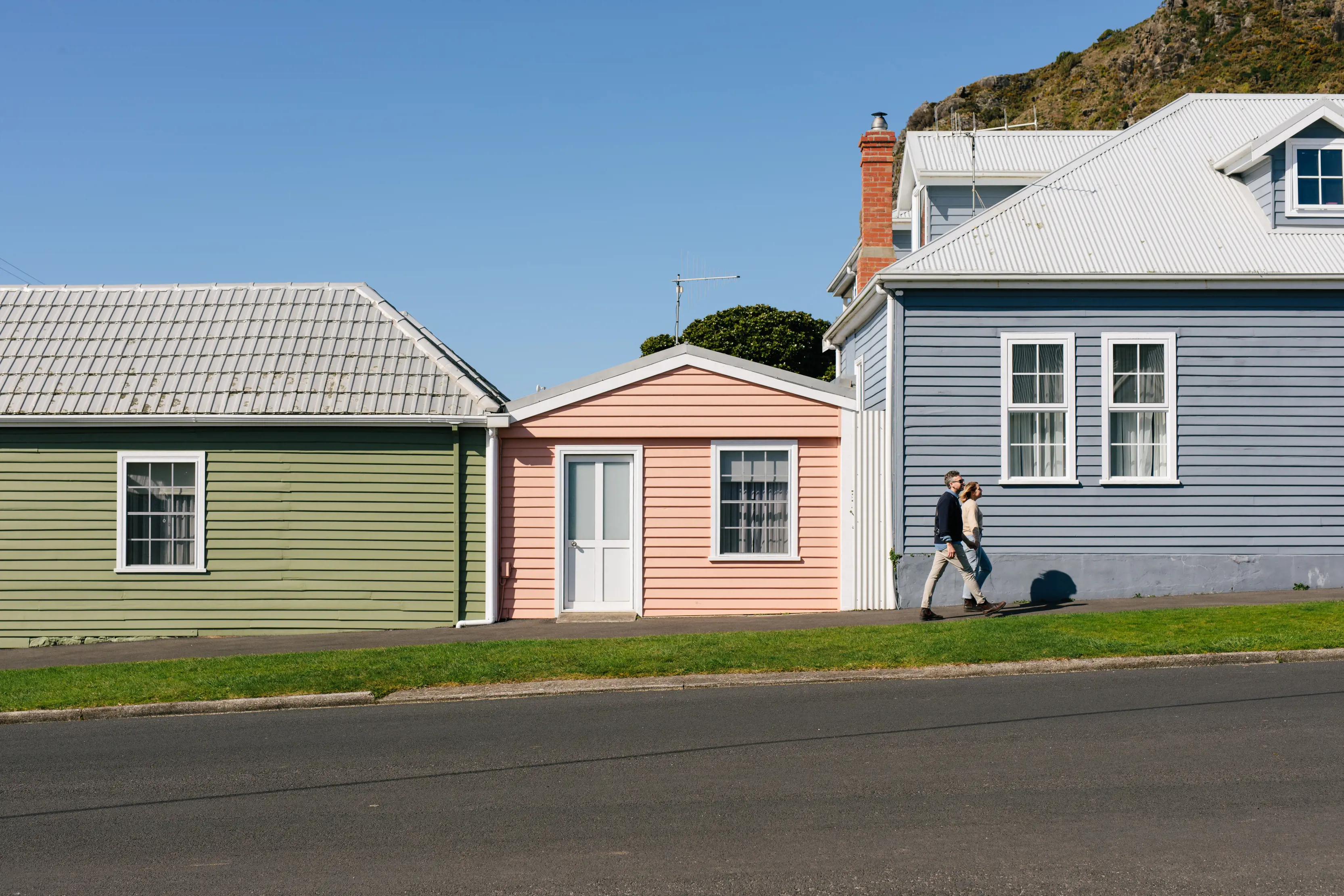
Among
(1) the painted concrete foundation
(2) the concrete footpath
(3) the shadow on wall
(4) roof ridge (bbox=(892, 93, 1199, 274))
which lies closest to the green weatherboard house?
(2) the concrete footpath

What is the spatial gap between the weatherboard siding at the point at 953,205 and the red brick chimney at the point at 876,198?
1198mm

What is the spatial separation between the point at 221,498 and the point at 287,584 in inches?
59.7

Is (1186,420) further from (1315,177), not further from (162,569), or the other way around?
(162,569)

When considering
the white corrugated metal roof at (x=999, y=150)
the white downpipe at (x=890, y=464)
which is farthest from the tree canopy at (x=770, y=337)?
the white downpipe at (x=890, y=464)

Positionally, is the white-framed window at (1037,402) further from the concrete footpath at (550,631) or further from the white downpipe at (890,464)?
the concrete footpath at (550,631)

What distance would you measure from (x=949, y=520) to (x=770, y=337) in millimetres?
37977

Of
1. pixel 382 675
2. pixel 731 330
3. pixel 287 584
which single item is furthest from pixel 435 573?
pixel 731 330

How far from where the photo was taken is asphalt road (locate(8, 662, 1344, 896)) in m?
5.90

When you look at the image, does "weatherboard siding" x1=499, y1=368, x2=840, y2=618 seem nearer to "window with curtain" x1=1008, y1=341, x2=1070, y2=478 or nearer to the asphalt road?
"window with curtain" x1=1008, y1=341, x2=1070, y2=478

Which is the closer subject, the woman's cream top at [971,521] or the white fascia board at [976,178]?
the woman's cream top at [971,521]

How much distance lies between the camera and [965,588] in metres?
15.7

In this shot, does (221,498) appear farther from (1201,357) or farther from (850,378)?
(1201,357)

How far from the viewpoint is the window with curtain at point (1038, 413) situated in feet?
53.8

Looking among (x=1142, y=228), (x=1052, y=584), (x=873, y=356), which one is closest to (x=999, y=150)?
(x=1142, y=228)
